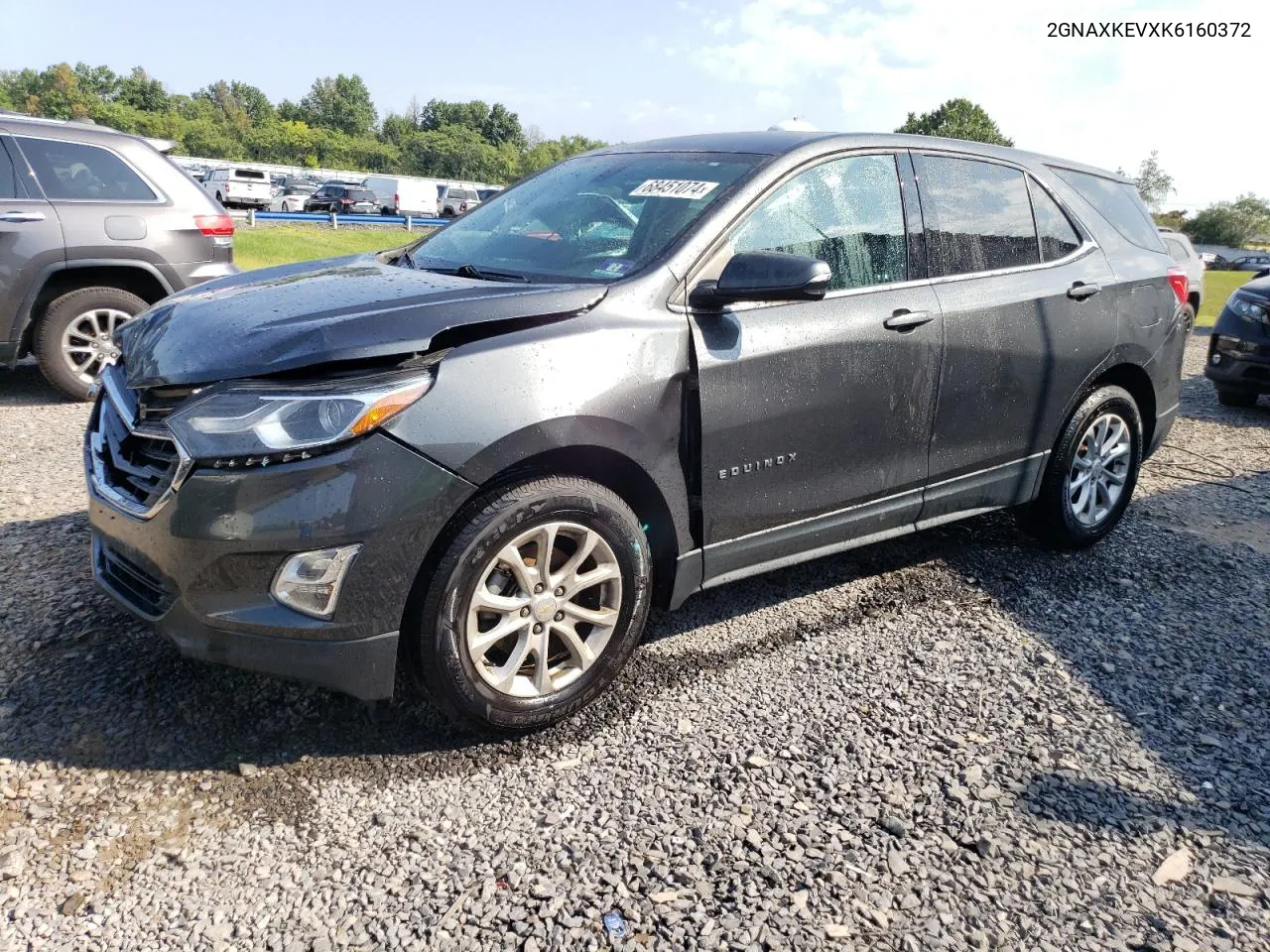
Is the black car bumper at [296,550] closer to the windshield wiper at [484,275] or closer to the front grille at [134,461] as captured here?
the front grille at [134,461]

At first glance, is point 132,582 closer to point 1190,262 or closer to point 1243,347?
point 1243,347

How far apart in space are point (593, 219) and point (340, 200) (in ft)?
141

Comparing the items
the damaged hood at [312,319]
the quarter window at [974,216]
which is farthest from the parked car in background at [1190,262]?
the damaged hood at [312,319]

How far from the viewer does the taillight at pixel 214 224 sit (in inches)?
270

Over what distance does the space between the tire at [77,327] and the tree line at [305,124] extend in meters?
75.6

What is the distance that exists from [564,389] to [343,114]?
138 m

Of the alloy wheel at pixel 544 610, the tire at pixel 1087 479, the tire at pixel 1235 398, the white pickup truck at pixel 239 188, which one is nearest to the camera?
the alloy wheel at pixel 544 610

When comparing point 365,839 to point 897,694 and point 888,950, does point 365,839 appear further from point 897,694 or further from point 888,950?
point 897,694

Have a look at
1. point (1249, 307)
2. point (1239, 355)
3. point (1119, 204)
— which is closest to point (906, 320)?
point (1119, 204)

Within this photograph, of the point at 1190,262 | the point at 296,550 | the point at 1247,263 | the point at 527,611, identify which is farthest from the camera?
the point at 1247,263

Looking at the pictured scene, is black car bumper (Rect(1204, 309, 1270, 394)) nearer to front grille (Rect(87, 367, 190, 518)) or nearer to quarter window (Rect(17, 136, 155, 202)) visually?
front grille (Rect(87, 367, 190, 518))

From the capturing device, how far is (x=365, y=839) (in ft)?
8.05

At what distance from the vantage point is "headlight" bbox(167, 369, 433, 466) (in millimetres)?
2430

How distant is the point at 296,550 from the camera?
8.01 ft
